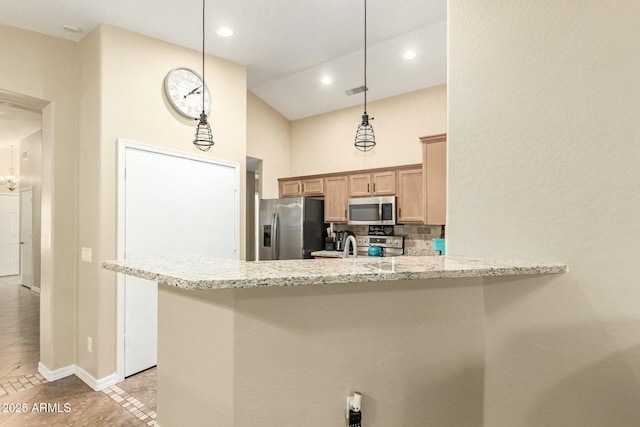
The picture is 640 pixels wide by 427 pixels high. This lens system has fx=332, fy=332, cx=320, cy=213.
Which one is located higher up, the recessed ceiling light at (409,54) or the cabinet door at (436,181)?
the recessed ceiling light at (409,54)

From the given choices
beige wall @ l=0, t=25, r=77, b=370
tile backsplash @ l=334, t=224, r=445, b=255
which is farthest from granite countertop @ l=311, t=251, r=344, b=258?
beige wall @ l=0, t=25, r=77, b=370

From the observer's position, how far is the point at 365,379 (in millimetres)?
1381

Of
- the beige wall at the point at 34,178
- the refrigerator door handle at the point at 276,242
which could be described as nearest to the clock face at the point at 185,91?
the refrigerator door handle at the point at 276,242

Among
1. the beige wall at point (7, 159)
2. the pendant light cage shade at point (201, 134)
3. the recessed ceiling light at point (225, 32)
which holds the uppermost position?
the recessed ceiling light at point (225, 32)

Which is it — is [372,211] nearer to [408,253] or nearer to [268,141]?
[408,253]

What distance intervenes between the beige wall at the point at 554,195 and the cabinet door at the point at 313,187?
399 cm

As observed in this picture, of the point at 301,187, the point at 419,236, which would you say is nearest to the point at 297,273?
the point at 419,236

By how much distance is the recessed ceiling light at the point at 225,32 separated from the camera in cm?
333

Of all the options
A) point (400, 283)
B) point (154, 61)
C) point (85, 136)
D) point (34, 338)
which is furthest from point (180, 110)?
point (34, 338)

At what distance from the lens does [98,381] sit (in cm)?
288

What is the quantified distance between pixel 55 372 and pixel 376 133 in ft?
16.0

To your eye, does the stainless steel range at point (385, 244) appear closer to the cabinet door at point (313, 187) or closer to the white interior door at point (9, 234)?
the cabinet door at point (313, 187)

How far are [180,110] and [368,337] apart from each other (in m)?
3.14

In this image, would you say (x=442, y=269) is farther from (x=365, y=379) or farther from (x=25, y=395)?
(x=25, y=395)
